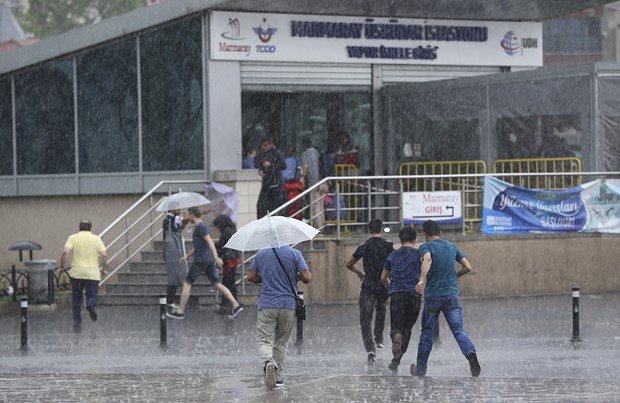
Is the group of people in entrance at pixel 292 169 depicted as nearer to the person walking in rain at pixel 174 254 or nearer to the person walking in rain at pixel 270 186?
the person walking in rain at pixel 270 186

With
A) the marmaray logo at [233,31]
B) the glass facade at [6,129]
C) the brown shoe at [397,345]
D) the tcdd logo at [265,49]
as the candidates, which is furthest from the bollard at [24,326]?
the glass facade at [6,129]

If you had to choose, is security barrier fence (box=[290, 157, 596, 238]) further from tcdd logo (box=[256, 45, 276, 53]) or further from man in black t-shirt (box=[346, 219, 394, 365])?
man in black t-shirt (box=[346, 219, 394, 365])

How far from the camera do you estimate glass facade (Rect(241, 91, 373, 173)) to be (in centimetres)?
3162

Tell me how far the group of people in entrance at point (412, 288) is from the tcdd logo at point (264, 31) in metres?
12.2

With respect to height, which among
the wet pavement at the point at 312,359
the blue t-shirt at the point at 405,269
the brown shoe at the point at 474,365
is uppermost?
the blue t-shirt at the point at 405,269

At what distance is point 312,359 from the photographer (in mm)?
17859

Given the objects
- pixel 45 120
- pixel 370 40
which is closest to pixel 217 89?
pixel 370 40

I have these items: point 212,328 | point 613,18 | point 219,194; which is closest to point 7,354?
point 212,328

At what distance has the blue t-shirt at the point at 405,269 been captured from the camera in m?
16.2

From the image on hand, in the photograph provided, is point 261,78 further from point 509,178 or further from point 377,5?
point 509,178

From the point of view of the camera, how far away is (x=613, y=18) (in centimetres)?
8081

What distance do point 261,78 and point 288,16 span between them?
1.46 meters

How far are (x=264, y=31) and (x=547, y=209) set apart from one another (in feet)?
23.2

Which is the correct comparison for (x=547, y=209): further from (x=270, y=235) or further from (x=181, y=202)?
(x=270, y=235)
